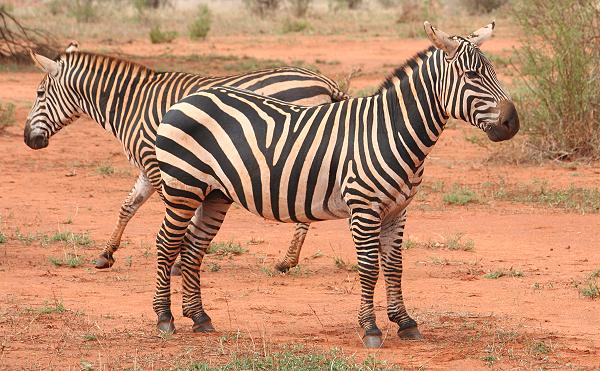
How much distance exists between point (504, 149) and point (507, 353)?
8489mm

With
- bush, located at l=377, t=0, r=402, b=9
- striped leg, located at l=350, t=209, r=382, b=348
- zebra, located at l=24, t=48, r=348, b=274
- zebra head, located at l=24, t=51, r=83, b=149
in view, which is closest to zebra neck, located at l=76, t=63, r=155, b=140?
zebra, located at l=24, t=48, r=348, b=274

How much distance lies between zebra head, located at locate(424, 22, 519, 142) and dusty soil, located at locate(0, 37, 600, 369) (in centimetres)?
136

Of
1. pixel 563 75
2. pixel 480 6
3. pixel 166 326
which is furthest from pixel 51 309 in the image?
pixel 480 6

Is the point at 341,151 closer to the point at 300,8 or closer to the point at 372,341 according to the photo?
the point at 372,341

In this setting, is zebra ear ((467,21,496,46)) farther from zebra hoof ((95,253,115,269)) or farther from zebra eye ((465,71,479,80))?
zebra hoof ((95,253,115,269))

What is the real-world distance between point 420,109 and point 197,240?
1734mm

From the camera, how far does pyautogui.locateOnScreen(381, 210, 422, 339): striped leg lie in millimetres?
6863

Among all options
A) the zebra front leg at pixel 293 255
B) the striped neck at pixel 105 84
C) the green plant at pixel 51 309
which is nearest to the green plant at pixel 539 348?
the zebra front leg at pixel 293 255

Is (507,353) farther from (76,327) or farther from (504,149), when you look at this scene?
(504,149)

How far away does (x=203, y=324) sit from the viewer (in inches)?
276

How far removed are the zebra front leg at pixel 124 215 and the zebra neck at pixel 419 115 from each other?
320cm

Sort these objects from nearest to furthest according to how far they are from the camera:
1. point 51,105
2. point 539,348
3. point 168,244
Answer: point 539,348 < point 168,244 < point 51,105

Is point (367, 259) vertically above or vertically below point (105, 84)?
below

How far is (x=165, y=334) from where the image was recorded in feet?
22.4
